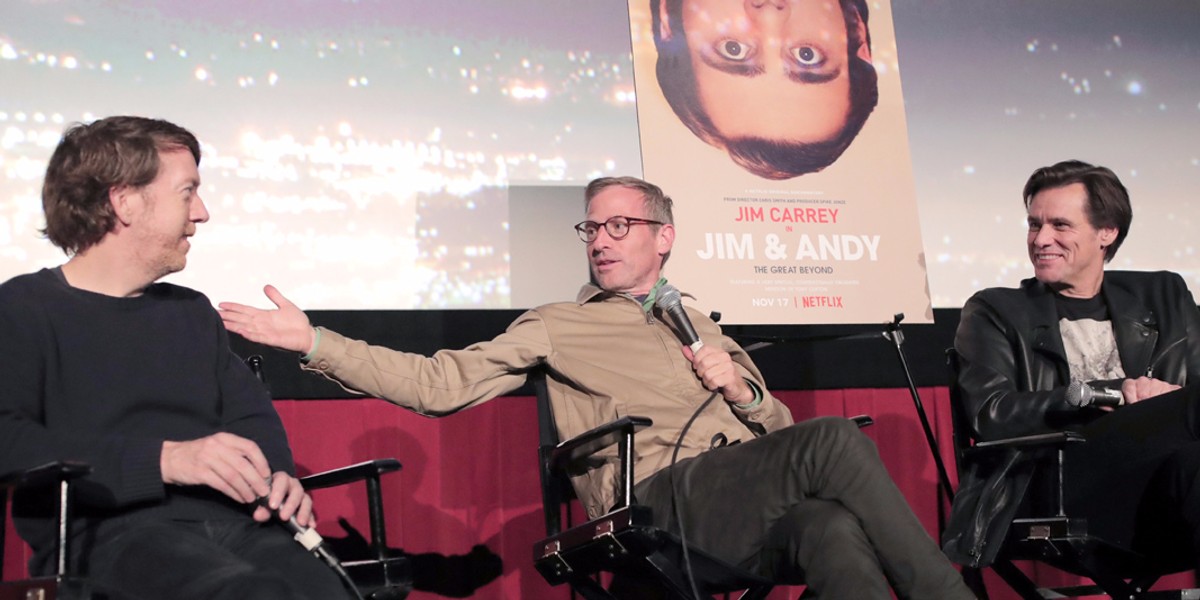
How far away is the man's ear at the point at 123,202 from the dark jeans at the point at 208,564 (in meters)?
0.54

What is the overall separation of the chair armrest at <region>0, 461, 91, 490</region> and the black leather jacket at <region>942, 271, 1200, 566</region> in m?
1.78

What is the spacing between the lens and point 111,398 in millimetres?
2014

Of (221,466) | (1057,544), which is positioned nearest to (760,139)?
(1057,544)

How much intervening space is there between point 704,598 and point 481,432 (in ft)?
3.67

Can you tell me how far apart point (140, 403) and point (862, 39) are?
8.93 feet

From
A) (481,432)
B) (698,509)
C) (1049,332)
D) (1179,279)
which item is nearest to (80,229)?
(698,509)

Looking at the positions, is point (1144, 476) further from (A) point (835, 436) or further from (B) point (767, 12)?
(B) point (767, 12)

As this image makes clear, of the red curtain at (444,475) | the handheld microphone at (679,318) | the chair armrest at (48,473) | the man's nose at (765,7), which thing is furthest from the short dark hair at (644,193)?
the chair armrest at (48,473)

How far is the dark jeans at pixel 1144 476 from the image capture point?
8.13 ft

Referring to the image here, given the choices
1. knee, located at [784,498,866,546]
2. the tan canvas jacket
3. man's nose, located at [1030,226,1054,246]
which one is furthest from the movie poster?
knee, located at [784,498,866,546]

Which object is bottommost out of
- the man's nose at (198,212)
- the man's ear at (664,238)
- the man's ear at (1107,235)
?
the man's ear at (1107,235)

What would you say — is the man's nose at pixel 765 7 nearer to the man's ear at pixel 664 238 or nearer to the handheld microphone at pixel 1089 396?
the man's ear at pixel 664 238

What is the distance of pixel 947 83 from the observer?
14.1ft

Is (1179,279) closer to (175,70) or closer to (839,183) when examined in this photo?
(839,183)
